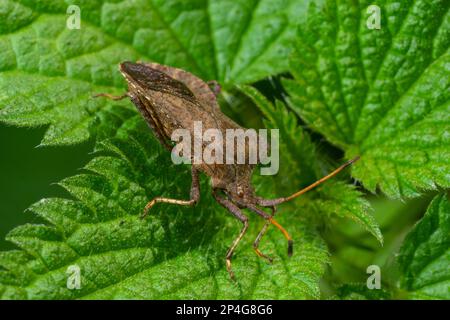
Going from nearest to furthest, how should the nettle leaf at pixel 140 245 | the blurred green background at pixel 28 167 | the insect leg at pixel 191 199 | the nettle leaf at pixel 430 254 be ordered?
the nettle leaf at pixel 140 245, the insect leg at pixel 191 199, the nettle leaf at pixel 430 254, the blurred green background at pixel 28 167

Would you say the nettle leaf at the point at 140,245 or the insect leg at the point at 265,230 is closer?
the nettle leaf at the point at 140,245

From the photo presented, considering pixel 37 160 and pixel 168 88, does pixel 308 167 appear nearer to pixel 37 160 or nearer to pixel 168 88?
pixel 168 88

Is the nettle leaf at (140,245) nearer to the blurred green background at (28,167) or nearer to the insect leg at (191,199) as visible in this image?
the insect leg at (191,199)

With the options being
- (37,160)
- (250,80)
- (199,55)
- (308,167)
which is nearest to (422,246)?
(308,167)

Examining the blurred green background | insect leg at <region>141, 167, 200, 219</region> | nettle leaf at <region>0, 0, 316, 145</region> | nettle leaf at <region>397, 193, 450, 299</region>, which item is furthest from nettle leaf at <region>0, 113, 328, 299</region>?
the blurred green background

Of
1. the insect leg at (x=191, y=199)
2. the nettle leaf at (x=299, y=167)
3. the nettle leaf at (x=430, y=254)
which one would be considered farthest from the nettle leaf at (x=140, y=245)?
the nettle leaf at (x=430, y=254)
